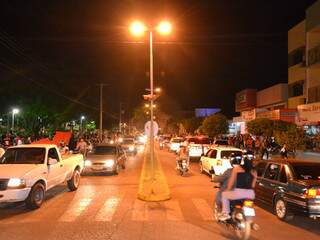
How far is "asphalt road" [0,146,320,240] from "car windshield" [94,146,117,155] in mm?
7372

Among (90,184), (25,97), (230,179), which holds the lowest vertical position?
(90,184)

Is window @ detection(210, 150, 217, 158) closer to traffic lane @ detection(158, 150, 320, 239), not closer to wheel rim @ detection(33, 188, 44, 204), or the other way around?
traffic lane @ detection(158, 150, 320, 239)

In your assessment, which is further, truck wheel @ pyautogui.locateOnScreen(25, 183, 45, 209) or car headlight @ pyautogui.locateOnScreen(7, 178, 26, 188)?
truck wheel @ pyautogui.locateOnScreen(25, 183, 45, 209)

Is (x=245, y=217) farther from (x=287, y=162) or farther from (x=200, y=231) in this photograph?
(x=287, y=162)

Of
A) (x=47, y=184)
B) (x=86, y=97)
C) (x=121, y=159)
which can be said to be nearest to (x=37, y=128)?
(x=86, y=97)

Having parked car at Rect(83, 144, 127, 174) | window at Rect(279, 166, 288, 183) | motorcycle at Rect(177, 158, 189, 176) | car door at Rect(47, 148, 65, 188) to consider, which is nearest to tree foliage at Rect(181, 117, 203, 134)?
parked car at Rect(83, 144, 127, 174)

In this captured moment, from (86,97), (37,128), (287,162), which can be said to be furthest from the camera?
(86,97)

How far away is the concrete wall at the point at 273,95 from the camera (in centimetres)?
4966

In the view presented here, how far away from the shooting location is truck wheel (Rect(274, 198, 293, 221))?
10.5m

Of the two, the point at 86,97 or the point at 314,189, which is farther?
the point at 86,97

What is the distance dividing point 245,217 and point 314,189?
7.69 ft

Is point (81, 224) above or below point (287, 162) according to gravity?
below

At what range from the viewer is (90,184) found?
58.9ft

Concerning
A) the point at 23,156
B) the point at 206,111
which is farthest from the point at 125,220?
the point at 206,111
